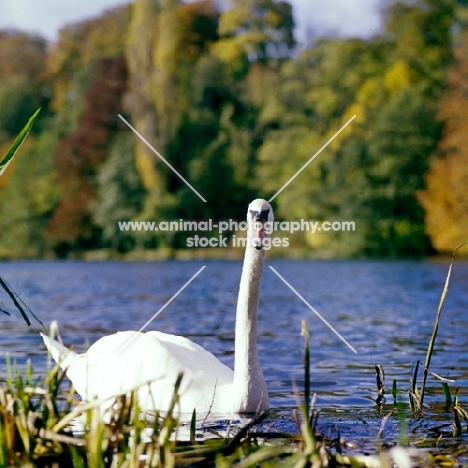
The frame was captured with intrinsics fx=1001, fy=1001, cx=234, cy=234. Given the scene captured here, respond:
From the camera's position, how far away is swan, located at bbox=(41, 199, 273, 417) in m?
6.26

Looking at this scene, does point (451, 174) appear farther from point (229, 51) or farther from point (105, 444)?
point (105, 444)

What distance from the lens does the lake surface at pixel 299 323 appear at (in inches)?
309

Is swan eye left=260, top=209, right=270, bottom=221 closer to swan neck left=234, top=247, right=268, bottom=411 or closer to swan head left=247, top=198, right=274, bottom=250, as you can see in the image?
swan head left=247, top=198, right=274, bottom=250

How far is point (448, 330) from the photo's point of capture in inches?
516

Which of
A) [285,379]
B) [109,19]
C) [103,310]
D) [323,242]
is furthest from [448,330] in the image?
[109,19]

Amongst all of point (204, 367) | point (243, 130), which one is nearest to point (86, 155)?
point (243, 130)

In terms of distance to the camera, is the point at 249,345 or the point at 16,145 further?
the point at 249,345

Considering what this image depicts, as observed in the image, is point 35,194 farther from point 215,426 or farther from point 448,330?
point 215,426

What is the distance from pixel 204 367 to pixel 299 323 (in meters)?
7.63

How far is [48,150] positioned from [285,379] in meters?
39.2

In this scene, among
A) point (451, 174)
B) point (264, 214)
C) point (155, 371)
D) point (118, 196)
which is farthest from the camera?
point (118, 196)

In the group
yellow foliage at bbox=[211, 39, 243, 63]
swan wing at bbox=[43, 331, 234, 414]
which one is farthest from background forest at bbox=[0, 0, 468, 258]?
swan wing at bbox=[43, 331, 234, 414]

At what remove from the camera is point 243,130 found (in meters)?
43.7

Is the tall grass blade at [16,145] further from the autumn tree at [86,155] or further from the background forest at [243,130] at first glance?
the autumn tree at [86,155]
